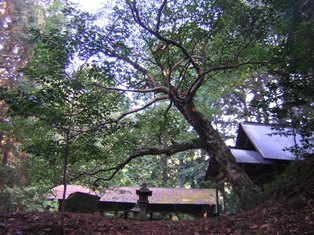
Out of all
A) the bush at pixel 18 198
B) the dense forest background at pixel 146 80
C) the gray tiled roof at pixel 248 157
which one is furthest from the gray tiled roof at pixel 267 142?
the bush at pixel 18 198

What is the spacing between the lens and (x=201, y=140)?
953cm

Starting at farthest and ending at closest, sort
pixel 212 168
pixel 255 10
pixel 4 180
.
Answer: pixel 4 180, pixel 212 168, pixel 255 10

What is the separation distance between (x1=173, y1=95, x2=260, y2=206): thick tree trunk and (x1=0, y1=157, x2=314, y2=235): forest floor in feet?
3.63

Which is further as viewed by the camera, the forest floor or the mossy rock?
the mossy rock

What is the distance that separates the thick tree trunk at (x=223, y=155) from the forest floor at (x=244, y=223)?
1105 millimetres

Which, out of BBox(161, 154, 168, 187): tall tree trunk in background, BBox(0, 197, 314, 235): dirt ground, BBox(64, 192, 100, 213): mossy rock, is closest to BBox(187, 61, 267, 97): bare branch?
BBox(0, 197, 314, 235): dirt ground

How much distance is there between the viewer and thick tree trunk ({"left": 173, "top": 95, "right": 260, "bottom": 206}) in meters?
8.19

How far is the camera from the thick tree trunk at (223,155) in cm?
819

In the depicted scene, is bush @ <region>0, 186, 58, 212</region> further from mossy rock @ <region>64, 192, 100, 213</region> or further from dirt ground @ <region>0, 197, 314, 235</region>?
dirt ground @ <region>0, 197, 314, 235</region>

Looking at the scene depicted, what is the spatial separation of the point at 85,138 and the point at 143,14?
4.40m

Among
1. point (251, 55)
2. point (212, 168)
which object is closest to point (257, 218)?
point (251, 55)

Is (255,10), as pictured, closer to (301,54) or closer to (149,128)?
(301,54)

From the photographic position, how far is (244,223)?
568cm

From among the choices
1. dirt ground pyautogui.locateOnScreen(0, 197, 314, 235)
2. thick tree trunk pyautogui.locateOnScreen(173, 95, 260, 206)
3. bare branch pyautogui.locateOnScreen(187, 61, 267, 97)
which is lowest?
dirt ground pyautogui.locateOnScreen(0, 197, 314, 235)
